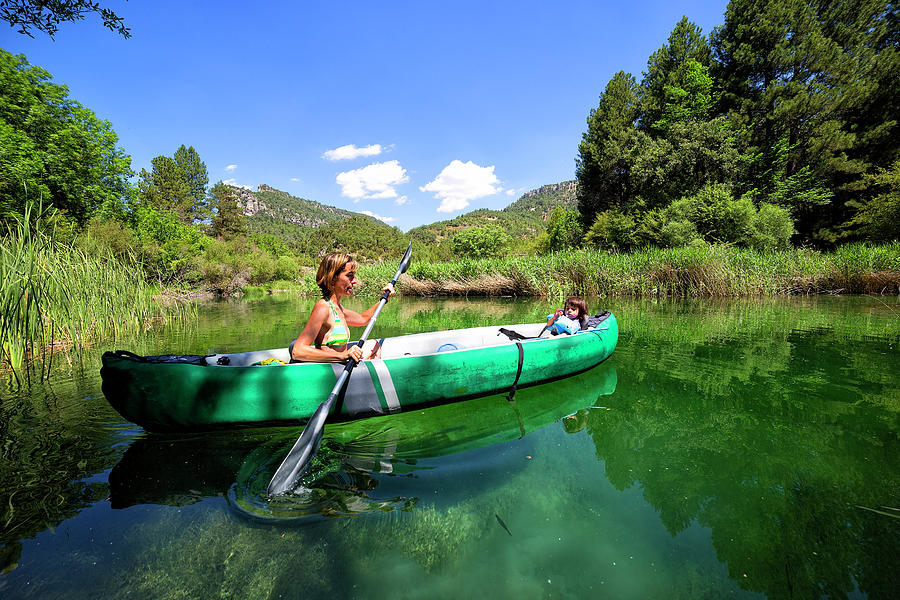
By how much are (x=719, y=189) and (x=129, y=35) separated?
2475 cm

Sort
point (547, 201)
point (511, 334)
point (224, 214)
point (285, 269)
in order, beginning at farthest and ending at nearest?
point (547, 201) → point (224, 214) → point (285, 269) → point (511, 334)

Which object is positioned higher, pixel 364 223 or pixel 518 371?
pixel 364 223

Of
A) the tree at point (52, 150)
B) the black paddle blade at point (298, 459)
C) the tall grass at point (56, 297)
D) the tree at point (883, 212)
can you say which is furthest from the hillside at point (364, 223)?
the black paddle blade at point (298, 459)

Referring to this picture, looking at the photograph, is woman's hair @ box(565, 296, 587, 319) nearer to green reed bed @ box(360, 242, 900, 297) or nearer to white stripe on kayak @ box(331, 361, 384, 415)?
white stripe on kayak @ box(331, 361, 384, 415)

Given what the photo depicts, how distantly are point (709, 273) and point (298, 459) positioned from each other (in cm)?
1312

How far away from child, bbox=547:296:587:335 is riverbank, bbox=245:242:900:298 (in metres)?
8.86

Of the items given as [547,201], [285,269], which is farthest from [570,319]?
[547,201]

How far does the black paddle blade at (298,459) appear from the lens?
2.14 m

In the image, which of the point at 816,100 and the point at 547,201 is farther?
the point at 547,201

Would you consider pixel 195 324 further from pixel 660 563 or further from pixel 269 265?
pixel 269 265

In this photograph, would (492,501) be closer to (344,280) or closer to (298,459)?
(298,459)

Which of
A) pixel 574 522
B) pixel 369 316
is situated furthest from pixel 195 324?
pixel 574 522

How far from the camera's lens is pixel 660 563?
1611mm

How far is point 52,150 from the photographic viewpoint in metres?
19.6
